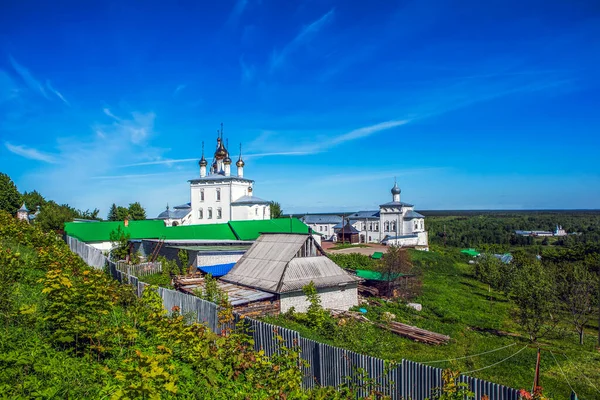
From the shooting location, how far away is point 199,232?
108 feet

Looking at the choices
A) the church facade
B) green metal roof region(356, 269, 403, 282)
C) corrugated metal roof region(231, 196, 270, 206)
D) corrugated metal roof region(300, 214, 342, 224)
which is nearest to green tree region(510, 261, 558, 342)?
green metal roof region(356, 269, 403, 282)

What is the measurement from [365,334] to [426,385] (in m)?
7.30

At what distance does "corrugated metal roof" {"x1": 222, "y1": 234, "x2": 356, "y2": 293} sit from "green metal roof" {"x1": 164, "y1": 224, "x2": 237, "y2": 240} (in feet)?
47.7

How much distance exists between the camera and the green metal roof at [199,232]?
104 ft

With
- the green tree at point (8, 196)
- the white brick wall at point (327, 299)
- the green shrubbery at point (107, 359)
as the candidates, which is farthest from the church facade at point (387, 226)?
the green shrubbery at point (107, 359)

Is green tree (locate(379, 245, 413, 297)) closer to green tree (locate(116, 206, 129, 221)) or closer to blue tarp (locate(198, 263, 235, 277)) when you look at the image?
blue tarp (locate(198, 263, 235, 277))

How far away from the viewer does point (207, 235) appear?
32.8 metres

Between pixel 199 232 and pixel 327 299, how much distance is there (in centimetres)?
1842

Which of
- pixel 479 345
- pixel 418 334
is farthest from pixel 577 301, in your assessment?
pixel 418 334

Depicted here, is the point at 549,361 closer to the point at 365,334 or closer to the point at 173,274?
the point at 365,334

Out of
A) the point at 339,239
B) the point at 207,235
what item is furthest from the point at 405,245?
the point at 207,235

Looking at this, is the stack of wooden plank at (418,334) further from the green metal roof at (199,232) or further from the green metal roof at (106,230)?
the green metal roof at (106,230)

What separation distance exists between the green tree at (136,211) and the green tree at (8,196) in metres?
12.3

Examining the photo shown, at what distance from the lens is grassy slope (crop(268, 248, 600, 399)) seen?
1138cm
